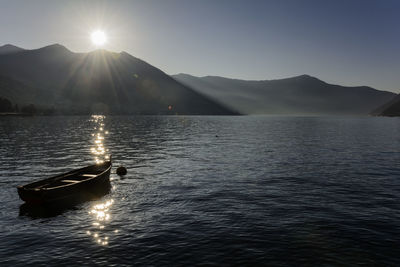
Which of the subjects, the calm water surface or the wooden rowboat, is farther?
the wooden rowboat

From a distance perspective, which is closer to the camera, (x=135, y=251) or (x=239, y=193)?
(x=135, y=251)

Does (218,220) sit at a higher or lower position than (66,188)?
lower

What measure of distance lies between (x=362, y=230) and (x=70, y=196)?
26.8 meters

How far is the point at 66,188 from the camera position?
92.9 feet

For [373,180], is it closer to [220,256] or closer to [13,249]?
[220,256]

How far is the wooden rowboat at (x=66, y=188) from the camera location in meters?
26.2

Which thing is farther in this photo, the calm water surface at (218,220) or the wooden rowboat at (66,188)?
the wooden rowboat at (66,188)

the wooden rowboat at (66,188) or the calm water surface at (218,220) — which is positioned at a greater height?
the wooden rowboat at (66,188)

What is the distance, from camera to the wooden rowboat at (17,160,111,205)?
86.1 ft

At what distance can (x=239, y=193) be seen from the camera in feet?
101

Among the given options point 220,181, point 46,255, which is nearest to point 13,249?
point 46,255

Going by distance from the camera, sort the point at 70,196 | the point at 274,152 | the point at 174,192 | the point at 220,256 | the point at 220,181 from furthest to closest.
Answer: the point at 274,152 → the point at 220,181 → the point at 174,192 → the point at 70,196 → the point at 220,256

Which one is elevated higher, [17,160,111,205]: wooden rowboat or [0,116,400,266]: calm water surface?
[17,160,111,205]: wooden rowboat

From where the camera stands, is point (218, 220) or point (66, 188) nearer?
point (218, 220)
